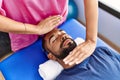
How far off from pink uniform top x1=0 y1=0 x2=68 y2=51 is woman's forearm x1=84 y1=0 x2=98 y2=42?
0.14 m

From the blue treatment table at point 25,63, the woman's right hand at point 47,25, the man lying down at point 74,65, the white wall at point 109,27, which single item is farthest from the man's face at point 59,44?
the white wall at point 109,27

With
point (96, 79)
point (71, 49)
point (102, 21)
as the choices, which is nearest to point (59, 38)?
point (71, 49)

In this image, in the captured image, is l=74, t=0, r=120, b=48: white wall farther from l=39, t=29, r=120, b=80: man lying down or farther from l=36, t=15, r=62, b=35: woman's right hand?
l=36, t=15, r=62, b=35: woman's right hand

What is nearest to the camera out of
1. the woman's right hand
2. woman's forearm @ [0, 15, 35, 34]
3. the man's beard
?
woman's forearm @ [0, 15, 35, 34]

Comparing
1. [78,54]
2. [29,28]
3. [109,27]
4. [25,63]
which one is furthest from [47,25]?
[109,27]

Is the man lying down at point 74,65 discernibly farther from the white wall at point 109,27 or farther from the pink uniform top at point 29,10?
the white wall at point 109,27

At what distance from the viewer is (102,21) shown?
1.84 meters

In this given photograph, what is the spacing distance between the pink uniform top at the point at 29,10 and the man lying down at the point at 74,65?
0.43ft

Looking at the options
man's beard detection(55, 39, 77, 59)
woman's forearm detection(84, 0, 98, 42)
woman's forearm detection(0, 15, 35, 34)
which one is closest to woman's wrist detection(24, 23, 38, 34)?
woman's forearm detection(0, 15, 35, 34)

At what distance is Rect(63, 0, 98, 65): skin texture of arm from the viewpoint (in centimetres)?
107

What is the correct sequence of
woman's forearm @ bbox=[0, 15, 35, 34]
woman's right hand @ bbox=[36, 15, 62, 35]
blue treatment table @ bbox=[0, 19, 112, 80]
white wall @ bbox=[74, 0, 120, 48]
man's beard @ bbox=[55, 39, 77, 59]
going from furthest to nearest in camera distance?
white wall @ bbox=[74, 0, 120, 48], blue treatment table @ bbox=[0, 19, 112, 80], man's beard @ bbox=[55, 39, 77, 59], woman's right hand @ bbox=[36, 15, 62, 35], woman's forearm @ bbox=[0, 15, 35, 34]

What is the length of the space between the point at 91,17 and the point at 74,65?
0.31 meters

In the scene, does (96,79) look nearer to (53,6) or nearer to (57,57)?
(57,57)

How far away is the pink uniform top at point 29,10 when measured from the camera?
1.01 m
